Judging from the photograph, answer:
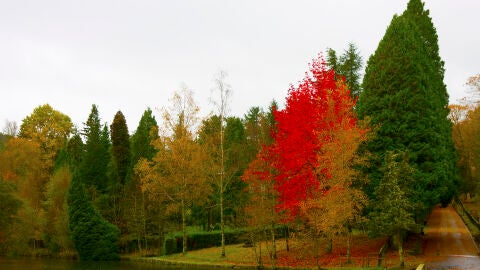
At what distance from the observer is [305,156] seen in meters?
28.2

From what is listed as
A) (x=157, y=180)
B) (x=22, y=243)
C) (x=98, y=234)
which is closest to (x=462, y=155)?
(x=157, y=180)

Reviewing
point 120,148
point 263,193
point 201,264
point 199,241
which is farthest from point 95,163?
point 263,193

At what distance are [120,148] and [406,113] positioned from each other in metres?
36.0

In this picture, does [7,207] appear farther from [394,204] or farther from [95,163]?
[394,204]

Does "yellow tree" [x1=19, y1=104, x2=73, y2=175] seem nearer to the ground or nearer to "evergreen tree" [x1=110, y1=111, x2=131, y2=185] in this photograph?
"evergreen tree" [x1=110, y1=111, x2=131, y2=185]

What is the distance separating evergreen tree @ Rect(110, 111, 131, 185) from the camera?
170ft

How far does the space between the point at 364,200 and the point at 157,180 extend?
2059cm

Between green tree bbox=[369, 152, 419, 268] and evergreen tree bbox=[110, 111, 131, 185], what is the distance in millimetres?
34008

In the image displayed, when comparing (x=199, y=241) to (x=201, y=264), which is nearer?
(x=201, y=264)

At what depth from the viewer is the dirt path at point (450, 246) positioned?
79.0 feet

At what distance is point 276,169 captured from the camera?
102 ft

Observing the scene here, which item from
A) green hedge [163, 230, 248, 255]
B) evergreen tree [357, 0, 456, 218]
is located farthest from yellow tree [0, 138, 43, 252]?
evergreen tree [357, 0, 456, 218]

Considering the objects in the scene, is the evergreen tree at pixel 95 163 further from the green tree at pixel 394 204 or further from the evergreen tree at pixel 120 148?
the green tree at pixel 394 204

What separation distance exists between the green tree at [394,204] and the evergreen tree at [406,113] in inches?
102
